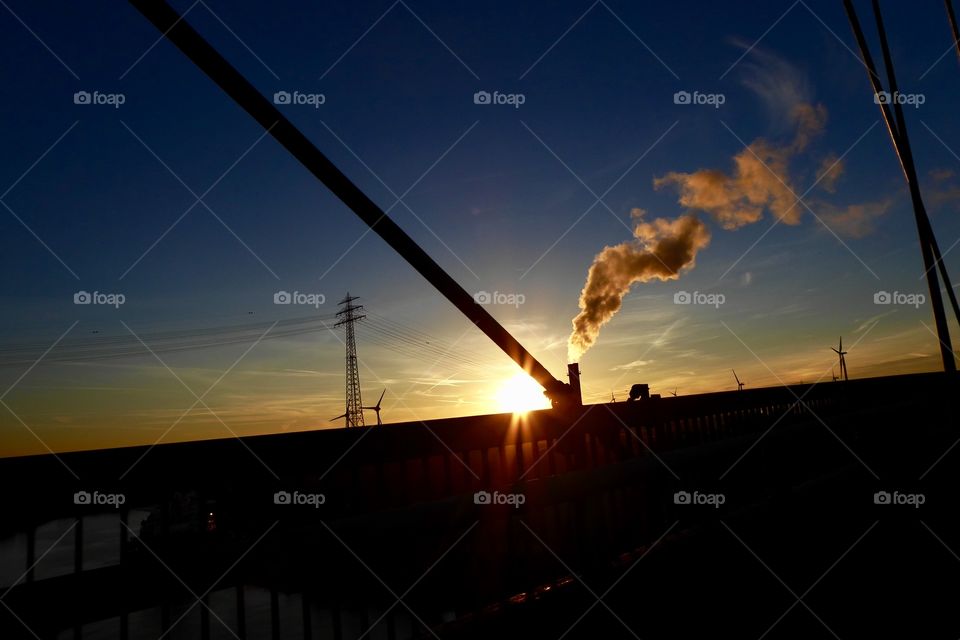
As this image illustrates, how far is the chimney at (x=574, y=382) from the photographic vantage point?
493cm

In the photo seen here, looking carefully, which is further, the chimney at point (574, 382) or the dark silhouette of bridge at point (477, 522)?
the chimney at point (574, 382)

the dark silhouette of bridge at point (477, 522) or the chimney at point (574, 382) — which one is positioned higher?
the chimney at point (574, 382)

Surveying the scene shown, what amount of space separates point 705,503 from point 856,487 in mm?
2309

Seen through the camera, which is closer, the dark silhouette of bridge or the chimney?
the dark silhouette of bridge

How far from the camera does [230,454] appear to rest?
2.26 metres

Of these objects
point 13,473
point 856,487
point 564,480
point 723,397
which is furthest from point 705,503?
point 13,473

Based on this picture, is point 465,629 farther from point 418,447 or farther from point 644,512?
point 644,512

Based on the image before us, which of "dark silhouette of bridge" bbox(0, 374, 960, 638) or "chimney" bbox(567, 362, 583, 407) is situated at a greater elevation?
"chimney" bbox(567, 362, 583, 407)

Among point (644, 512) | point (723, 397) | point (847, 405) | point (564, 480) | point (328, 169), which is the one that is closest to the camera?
point (564, 480)

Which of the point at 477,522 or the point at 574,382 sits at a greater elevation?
the point at 574,382

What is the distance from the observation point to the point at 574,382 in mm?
5039

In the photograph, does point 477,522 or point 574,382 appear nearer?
point 477,522

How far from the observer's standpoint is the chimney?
4.93 metres

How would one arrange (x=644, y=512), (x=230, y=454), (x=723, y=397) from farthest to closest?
(x=723, y=397) < (x=644, y=512) < (x=230, y=454)
